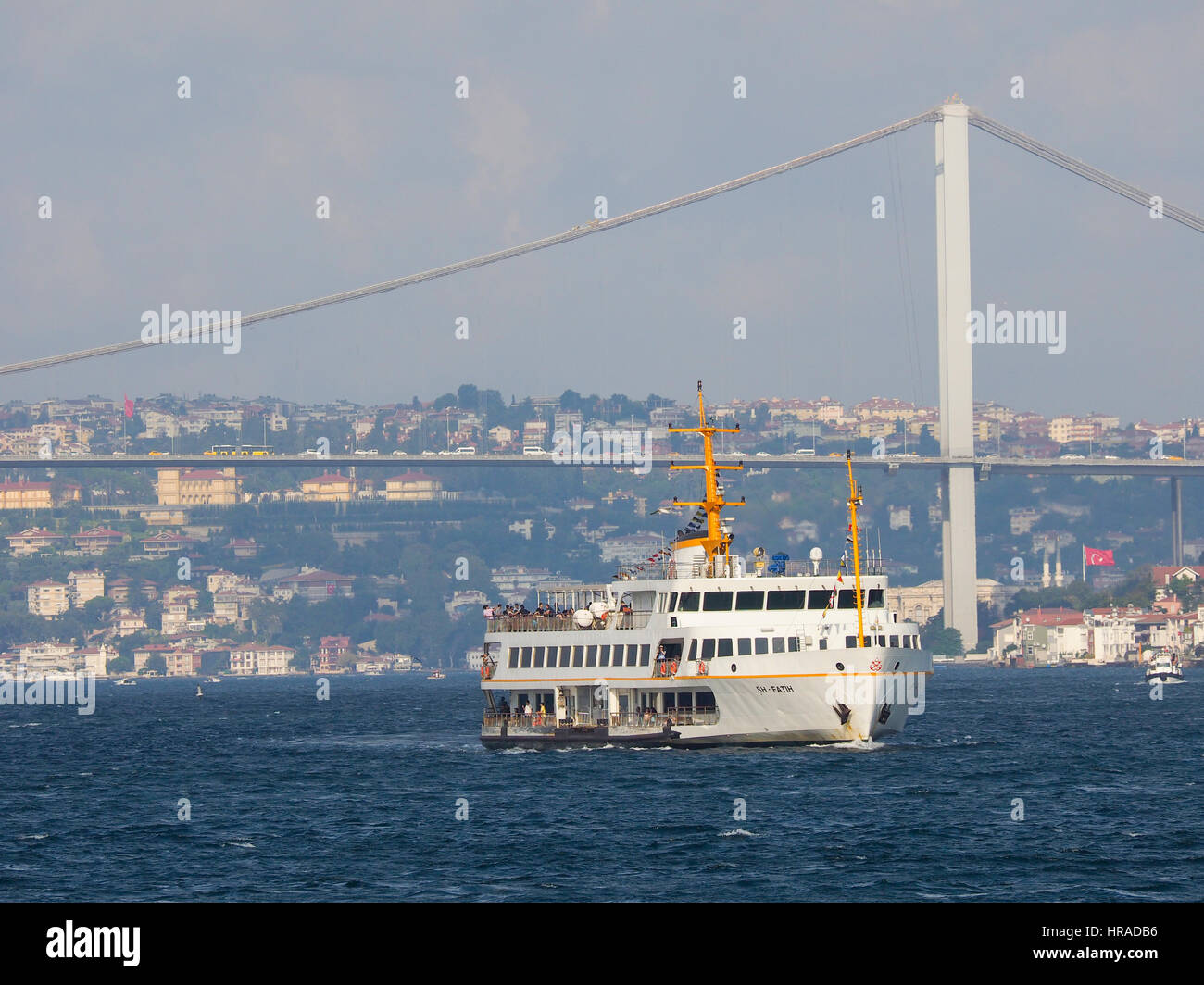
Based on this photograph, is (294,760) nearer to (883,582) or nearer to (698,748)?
(698,748)

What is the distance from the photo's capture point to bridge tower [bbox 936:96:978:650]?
Answer: 512 ft

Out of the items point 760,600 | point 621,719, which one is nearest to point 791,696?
point 760,600

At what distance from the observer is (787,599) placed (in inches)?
1875

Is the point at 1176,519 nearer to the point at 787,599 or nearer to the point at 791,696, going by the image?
the point at 787,599

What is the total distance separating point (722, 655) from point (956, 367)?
372 ft

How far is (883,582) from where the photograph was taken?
1938 inches

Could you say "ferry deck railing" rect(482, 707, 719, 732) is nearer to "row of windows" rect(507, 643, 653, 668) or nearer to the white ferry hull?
the white ferry hull

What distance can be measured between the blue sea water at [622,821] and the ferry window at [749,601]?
3635 millimetres

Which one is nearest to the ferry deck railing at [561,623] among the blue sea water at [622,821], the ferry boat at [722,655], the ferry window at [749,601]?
the ferry boat at [722,655]

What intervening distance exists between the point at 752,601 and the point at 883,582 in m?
3.77

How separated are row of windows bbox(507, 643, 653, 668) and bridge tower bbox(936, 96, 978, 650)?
10583cm

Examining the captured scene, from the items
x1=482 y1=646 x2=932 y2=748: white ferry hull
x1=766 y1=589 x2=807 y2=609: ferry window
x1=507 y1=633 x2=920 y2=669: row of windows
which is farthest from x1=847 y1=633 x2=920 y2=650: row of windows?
x1=766 y1=589 x2=807 y2=609: ferry window
